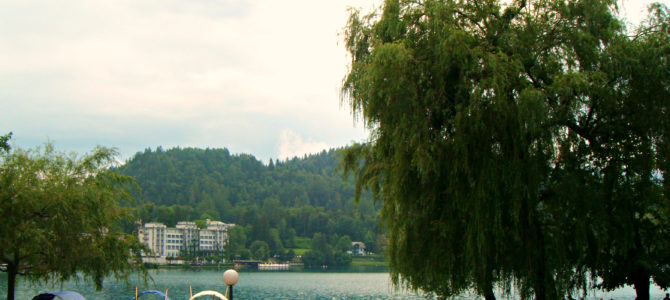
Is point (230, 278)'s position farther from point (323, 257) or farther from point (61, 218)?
point (323, 257)

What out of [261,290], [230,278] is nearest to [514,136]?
[230,278]

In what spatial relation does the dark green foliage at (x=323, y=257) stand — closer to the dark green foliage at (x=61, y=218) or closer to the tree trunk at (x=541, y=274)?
the dark green foliage at (x=61, y=218)

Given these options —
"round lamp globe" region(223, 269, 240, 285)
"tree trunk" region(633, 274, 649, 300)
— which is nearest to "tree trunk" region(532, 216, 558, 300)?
"tree trunk" region(633, 274, 649, 300)

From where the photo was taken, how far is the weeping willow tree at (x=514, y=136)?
55.4 feet

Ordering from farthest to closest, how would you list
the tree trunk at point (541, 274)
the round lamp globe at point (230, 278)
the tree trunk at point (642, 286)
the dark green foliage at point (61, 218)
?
the dark green foliage at point (61, 218), the tree trunk at point (642, 286), the tree trunk at point (541, 274), the round lamp globe at point (230, 278)

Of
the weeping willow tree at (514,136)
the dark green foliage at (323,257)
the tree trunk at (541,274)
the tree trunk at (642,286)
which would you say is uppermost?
the weeping willow tree at (514,136)

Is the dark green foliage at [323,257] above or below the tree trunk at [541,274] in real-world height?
below

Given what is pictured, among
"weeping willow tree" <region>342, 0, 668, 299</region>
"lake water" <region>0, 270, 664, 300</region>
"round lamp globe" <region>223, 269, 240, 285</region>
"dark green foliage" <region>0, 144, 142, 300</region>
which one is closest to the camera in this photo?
"round lamp globe" <region>223, 269, 240, 285</region>

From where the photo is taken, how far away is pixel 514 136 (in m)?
16.8

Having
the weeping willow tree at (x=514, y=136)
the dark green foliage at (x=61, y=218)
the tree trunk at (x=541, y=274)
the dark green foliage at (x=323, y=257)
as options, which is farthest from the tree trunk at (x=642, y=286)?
the dark green foliage at (x=323, y=257)

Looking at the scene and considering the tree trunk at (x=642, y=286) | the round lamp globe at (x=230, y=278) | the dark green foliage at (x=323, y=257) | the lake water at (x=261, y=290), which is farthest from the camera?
the dark green foliage at (x=323, y=257)

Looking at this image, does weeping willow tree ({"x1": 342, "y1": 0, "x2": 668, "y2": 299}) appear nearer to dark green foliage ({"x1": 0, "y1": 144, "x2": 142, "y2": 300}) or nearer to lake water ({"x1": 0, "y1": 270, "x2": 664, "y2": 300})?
lake water ({"x1": 0, "y1": 270, "x2": 664, "y2": 300})

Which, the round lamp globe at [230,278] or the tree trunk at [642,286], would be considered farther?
the tree trunk at [642,286]

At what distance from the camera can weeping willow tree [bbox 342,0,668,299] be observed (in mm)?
16875
